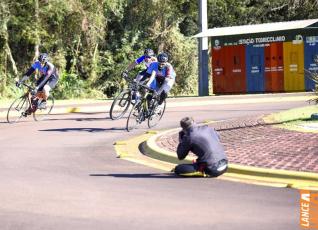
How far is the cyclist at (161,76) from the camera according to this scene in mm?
15503

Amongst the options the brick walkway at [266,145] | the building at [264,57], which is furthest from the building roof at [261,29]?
the brick walkway at [266,145]

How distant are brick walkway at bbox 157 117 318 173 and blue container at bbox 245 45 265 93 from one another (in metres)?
15.8

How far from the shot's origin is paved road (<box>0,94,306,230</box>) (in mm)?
6535

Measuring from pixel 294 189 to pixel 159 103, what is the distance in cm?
790

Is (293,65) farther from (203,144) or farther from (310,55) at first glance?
(203,144)

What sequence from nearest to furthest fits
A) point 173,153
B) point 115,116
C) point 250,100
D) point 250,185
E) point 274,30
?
point 250,185, point 173,153, point 115,116, point 250,100, point 274,30

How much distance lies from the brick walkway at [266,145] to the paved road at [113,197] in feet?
3.76

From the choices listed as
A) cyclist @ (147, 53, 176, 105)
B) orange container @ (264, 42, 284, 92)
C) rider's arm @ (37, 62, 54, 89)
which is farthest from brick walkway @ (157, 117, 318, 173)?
orange container @ (264, 42, 284, 92)

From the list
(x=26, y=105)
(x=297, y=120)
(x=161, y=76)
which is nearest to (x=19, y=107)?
(x=26, y=105)

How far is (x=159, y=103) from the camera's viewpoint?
52.2 feet

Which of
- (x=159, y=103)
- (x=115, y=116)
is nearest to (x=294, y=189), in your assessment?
(x=159, y=103)

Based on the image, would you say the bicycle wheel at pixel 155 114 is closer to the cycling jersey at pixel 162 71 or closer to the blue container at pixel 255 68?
the cycling jersey at pixel 162 71

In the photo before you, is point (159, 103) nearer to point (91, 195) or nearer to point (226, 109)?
point (226, 109)

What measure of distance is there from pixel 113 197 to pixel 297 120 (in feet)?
26.2
